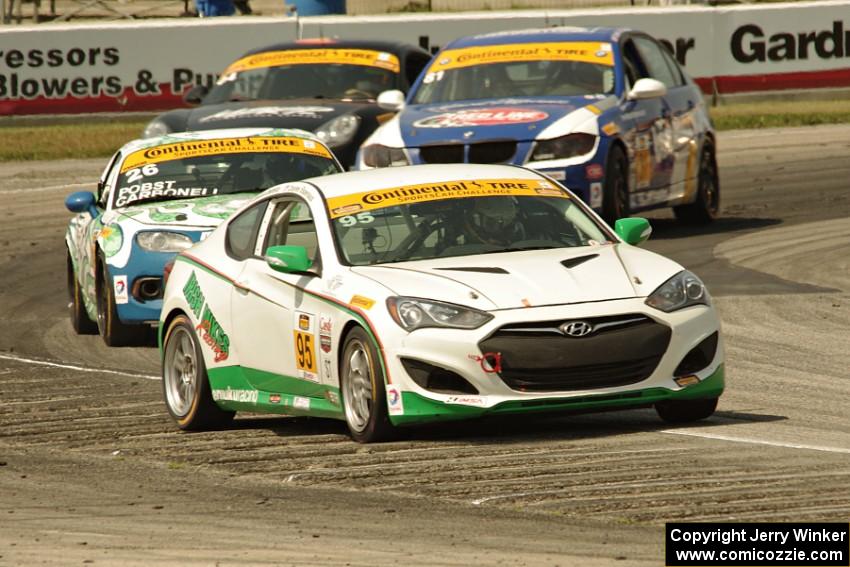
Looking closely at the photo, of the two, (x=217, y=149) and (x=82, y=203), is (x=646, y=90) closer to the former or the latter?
(x=217, y=149)

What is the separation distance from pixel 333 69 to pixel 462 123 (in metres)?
3.70

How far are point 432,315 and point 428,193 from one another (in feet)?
3.93

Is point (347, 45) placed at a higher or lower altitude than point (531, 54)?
lower

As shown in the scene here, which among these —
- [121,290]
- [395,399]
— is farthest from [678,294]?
[121,290]

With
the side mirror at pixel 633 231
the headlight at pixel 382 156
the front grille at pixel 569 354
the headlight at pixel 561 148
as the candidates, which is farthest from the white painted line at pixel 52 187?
the front grille at pixel 569 354

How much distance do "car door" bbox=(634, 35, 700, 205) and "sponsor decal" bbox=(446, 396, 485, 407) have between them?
29.0 feet

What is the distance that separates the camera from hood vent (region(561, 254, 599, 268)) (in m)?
9.65

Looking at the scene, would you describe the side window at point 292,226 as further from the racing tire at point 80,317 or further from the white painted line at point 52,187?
the white painted line at point 52,187

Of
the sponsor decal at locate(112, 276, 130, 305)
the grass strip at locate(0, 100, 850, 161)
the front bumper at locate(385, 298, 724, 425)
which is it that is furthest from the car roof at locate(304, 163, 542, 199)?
the grass strip at locate(0, 100, 850, 161)

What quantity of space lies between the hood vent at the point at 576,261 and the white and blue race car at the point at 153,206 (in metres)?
4.62

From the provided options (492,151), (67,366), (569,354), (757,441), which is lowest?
(67,366)

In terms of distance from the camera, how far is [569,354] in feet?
30.2

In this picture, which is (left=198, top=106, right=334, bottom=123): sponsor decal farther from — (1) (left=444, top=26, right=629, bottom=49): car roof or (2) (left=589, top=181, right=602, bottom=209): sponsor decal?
(2) (left=589, top=181, right=602, bottom=209): sponsor decal

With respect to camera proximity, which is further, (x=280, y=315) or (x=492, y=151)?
(x=492, y=151)
